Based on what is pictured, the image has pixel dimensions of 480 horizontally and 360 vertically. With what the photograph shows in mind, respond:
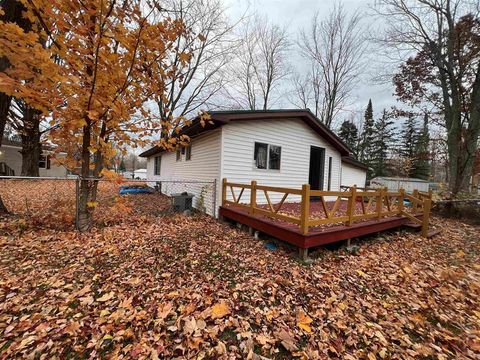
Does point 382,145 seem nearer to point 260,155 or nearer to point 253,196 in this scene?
point 260,155

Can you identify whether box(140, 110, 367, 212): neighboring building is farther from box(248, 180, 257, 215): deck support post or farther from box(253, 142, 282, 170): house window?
box(248, 180, 257, 215): deck support post

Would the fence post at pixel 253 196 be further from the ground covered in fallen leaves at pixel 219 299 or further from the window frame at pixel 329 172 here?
the window frame at pixel 329 172

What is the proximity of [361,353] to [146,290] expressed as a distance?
9.50 feet

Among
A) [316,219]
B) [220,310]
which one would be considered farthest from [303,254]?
[220,310]

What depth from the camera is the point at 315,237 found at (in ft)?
14.3

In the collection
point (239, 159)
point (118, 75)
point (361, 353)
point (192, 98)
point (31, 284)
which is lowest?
point (361, 353)

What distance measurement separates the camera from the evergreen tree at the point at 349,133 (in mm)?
37156

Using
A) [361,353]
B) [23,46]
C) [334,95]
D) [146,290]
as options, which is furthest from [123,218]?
[334,95]

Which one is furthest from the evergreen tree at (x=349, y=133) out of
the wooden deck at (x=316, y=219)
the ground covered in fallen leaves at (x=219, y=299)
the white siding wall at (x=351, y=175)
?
the ground covered in fallen leaves at (x=219, y=299)

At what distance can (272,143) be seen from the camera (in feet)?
27.2

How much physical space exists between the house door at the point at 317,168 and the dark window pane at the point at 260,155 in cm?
307

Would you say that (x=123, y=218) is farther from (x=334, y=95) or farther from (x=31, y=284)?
(x=334, y=95)

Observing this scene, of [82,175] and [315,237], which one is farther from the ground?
[82,175]

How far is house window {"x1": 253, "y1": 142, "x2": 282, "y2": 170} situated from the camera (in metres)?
8.05
